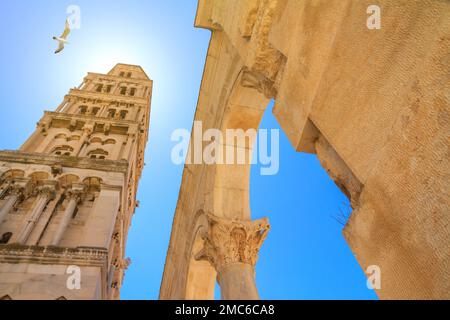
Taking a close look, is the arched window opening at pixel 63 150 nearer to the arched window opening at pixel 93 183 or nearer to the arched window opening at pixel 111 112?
the arched window opening at pixel 93 183

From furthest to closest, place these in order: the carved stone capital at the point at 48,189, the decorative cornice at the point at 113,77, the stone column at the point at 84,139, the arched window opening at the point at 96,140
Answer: the decorative cornice at the point at 113,77
the arched window opening at the point at 96,140
the stone column at the point at 84,139
the carved stone capital at the point at 48,189

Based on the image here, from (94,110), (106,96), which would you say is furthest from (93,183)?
(106,96)

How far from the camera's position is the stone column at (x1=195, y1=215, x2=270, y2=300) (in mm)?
4992

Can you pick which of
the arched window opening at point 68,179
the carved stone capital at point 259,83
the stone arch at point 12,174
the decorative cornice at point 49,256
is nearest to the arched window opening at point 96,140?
the arched window opening at point 68,179

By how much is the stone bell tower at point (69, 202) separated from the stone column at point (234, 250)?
3111 millimetres

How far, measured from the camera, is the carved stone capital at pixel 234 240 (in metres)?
5.43

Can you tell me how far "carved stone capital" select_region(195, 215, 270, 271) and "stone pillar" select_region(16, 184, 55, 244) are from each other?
5629 millimetres

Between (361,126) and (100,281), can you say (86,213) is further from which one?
(361,126)

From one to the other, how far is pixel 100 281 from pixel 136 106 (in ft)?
46.3

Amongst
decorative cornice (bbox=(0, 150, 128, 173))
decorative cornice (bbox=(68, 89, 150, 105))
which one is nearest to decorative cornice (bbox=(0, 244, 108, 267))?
decorative cornice (bbox=(0, 150, 128, 173))

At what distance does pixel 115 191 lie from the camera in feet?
35.2

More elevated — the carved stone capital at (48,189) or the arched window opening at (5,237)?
the carved stone capital at (48,189)

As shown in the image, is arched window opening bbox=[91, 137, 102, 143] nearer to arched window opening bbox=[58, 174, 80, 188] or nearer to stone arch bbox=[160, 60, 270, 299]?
arched window opening bbox=[58, 174, 80, 188]

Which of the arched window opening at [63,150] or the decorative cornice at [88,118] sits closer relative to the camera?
the arched window opening at [63,150]
